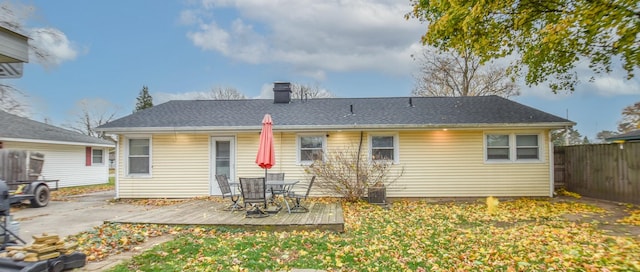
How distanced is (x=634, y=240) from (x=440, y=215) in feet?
11.2

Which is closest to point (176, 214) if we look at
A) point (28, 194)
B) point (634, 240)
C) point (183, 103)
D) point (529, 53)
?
point (28, 194)

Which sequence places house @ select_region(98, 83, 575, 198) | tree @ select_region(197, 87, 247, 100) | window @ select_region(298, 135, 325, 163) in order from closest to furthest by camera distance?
1. house @ select_region(98, 83, 575, 198)
2. window @ select_region(298, 135, 325, 163)
3. tree @ select_region(197, 87, 247, 100)

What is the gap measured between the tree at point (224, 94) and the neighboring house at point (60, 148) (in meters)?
17.0

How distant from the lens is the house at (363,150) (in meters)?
11.0

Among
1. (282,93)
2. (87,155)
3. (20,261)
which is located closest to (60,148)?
(87,155)

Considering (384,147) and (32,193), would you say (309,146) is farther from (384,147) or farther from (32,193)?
(32,193)

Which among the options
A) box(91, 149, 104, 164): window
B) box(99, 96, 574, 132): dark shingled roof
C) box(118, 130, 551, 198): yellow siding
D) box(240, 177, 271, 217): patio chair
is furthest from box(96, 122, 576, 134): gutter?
box(91, 149, 104, 164): window

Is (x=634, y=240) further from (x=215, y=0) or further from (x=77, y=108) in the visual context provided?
(x=77, y=108)

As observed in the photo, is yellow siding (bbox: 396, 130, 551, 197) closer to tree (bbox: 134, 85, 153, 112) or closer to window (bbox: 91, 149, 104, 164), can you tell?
window (bbox: 91, 149, 104, 164)

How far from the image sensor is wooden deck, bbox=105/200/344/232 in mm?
6461

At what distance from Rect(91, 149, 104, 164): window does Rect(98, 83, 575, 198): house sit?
10075 mm

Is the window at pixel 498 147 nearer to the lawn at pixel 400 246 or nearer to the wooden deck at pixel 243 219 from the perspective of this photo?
the lawn at pixel 400 246

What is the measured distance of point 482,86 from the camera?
24891mm

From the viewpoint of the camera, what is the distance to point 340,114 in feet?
39.9
